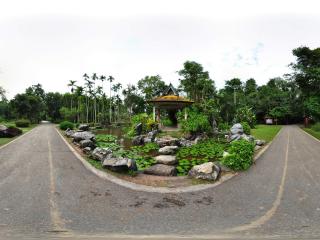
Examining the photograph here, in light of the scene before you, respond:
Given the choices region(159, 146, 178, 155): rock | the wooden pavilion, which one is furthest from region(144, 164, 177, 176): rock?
the wooden pavilion

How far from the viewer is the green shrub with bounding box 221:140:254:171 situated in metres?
14.8

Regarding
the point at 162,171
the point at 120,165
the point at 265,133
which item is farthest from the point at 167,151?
the point at 265,133

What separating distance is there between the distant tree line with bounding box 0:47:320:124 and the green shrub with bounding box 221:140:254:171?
18188 millimetres

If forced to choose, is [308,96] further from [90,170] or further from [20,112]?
[20,112]

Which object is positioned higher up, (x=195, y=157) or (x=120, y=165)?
(x=120, y=165)

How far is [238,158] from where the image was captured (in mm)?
14914

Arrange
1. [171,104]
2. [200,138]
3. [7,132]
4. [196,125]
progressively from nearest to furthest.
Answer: [200,138]
[196,125]
[7,132]
[171,104]

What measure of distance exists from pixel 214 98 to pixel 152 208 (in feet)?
140

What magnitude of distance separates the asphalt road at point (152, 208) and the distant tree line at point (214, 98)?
23.0 meters

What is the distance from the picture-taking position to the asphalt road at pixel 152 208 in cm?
719

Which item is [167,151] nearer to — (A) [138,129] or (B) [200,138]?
(B) [200,138]

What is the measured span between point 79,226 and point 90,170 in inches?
267

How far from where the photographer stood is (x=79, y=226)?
7.39 m

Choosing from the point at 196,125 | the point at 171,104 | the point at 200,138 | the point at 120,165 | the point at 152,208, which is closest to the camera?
the point at 152,208
